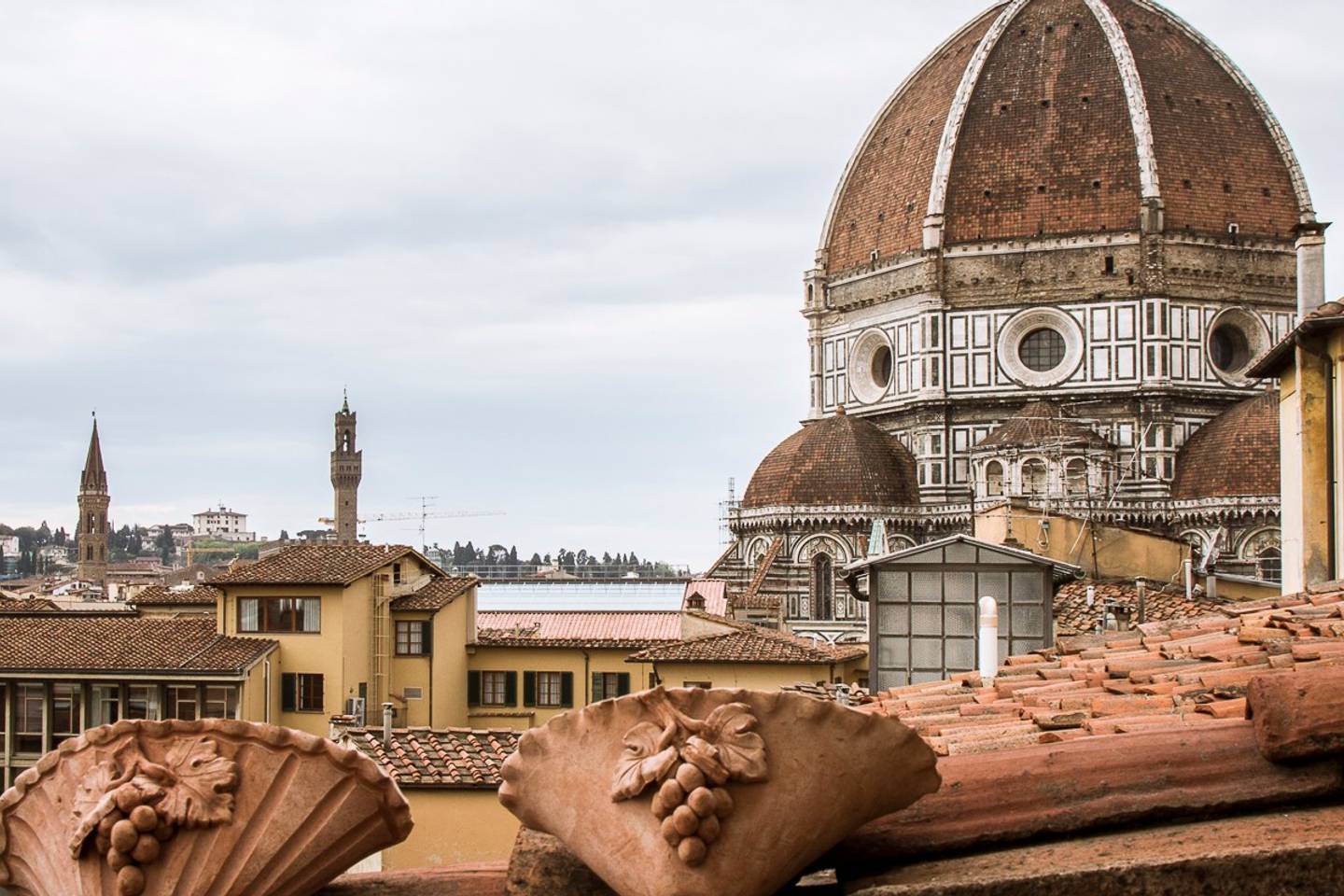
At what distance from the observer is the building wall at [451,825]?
13.6m

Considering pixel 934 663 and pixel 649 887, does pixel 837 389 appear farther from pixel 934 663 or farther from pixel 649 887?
pixel 649 887

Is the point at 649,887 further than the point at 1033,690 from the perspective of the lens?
No

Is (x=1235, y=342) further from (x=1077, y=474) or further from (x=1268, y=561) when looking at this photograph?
(x=1268, y=561)

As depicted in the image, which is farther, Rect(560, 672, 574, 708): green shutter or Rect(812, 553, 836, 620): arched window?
Rect(812, 553, 836, 620): arched window

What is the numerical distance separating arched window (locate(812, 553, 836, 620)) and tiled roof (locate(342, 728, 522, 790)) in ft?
102

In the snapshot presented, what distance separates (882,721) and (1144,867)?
0.51 m

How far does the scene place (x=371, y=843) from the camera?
320 cm

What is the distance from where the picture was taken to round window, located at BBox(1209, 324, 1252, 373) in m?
50.0

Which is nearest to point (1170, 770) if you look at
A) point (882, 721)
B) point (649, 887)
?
point (882, 721)

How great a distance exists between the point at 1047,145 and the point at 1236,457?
39.5ft

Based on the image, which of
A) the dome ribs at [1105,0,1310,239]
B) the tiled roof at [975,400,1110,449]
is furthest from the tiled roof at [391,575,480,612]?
the dome ribs at [1105,0,1310,239]

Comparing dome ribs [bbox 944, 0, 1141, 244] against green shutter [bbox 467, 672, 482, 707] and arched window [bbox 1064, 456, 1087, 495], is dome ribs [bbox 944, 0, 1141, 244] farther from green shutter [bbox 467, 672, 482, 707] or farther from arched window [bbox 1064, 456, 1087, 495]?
green shutter [bbox 467, 672, 482, 707]

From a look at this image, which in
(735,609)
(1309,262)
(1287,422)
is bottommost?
(735,609)

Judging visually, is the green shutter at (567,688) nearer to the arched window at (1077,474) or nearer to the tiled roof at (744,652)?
the tiled roof at (744,652)
